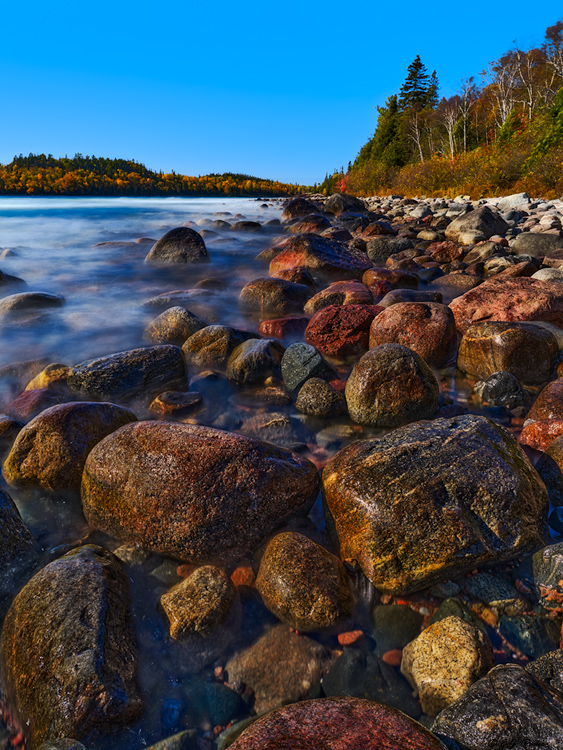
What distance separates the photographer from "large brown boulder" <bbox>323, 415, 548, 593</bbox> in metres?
2.62

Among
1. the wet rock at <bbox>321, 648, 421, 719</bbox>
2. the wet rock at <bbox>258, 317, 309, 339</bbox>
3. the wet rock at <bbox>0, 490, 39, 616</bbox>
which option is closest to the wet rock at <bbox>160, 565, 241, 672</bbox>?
the wet rock at <bbox>321, 648, 421, 719</bbox>

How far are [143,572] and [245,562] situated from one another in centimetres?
71

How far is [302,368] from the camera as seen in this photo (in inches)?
197

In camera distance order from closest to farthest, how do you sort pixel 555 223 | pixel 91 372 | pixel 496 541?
pixel 496 541 → pixel 91 372 → pixel 555 223

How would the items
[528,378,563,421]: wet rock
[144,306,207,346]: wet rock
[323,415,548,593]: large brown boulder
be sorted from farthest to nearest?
1. [144,306,207,346]: wet rock
2. [528,378,563,421]: wet rock
3. [323,415,548,593]: large brown boulder

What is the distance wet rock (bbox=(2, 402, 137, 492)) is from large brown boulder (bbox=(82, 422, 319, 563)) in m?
0.26

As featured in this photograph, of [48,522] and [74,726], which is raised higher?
[48,522]

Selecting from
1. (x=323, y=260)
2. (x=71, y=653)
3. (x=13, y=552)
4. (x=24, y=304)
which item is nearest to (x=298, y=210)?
(x=323, y=260)

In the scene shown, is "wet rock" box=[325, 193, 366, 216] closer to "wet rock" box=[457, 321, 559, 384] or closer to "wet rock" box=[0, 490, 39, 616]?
"wet rock" box=[457, 321, 559, 384]

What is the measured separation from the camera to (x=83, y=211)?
31.1 metres

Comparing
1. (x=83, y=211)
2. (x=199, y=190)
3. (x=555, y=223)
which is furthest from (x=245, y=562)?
(x=199, y=190)

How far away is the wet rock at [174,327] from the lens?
6.40 metres

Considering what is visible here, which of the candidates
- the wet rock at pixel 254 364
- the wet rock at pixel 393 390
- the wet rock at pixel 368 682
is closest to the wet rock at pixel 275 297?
the wet rock at pixel 254 364

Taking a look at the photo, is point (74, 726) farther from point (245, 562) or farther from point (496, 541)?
point (496, 541)
